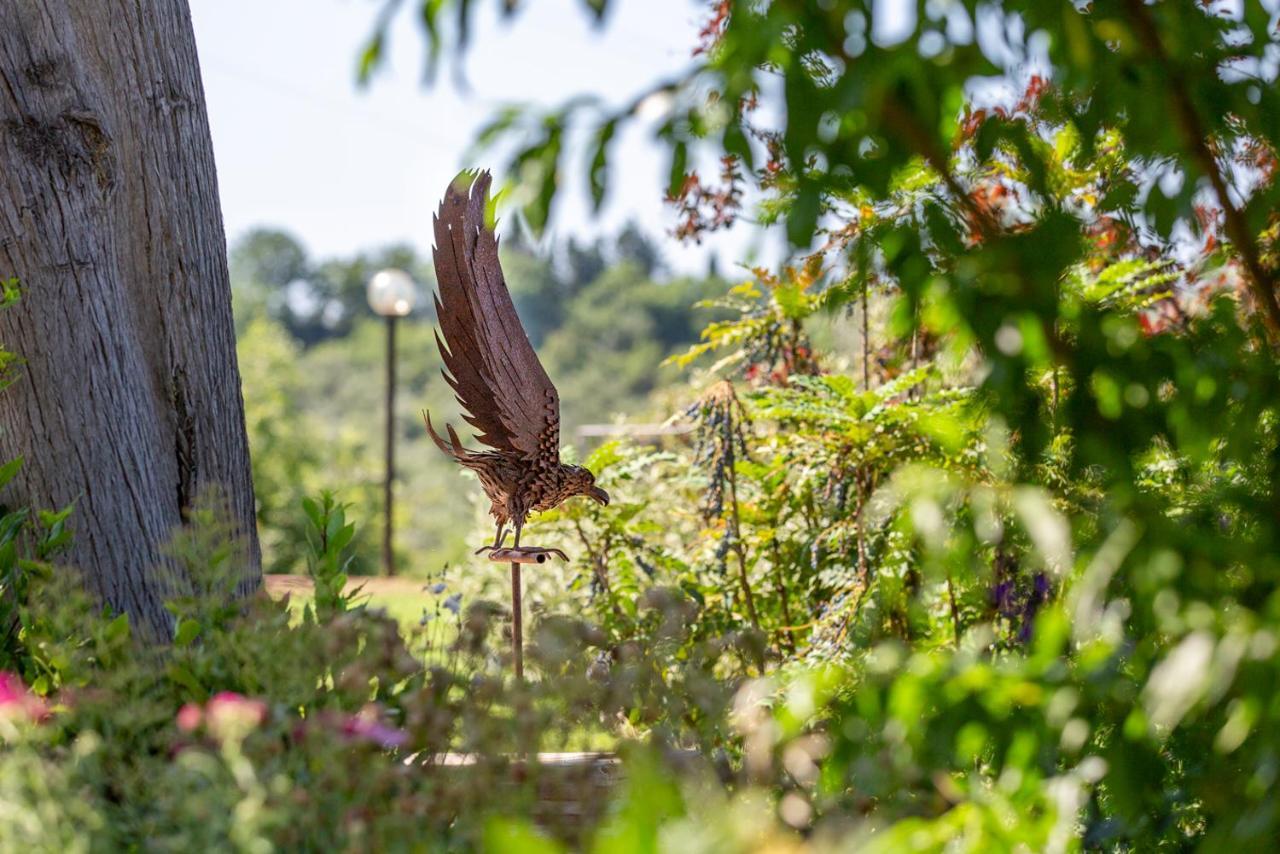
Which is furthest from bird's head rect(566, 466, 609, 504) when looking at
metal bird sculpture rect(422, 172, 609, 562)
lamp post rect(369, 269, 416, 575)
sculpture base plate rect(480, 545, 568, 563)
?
lamp post rect(369, 269, 416, 575)

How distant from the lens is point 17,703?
6.20 feet

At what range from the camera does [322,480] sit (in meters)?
→ 23.0

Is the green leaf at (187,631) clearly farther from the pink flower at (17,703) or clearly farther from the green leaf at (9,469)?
the green leaf at (9,469)

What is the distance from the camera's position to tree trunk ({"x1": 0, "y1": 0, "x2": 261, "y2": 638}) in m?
3.00

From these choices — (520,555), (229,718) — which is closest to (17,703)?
(229,718)

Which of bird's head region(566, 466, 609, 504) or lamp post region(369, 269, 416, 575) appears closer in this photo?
bird's head region(566, 466, 609, 504)

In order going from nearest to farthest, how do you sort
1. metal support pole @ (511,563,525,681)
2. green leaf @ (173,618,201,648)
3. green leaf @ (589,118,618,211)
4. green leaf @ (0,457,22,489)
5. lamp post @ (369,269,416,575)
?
1. green leaf @ (589,118,618,211)
2. green leaf @ (173,618,201,648)
3. metal support pole @ (511,563,525,681)
4. green leaf @ (0,457,22,489)
5. lamp post @ (369,269,416,575)

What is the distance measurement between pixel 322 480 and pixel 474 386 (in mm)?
20548

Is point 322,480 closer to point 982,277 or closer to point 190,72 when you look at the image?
point 190,72

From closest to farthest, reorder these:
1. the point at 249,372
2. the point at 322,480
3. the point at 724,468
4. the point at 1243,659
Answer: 1. the point at 1243,659
2. the point at 724,468
3. the point at 322,480
4. the point at 249,372

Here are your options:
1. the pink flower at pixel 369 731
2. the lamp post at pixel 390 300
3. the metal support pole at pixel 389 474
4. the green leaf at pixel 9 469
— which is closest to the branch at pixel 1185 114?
the pink flower at pixel 369 731

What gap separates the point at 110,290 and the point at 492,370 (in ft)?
3.27

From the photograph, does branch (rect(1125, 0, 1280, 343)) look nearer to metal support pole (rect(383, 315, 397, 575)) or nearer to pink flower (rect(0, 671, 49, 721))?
pink flower (rect(0, 671, 49, 721))

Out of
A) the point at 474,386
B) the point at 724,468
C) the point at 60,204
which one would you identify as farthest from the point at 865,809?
the point at 60,204
